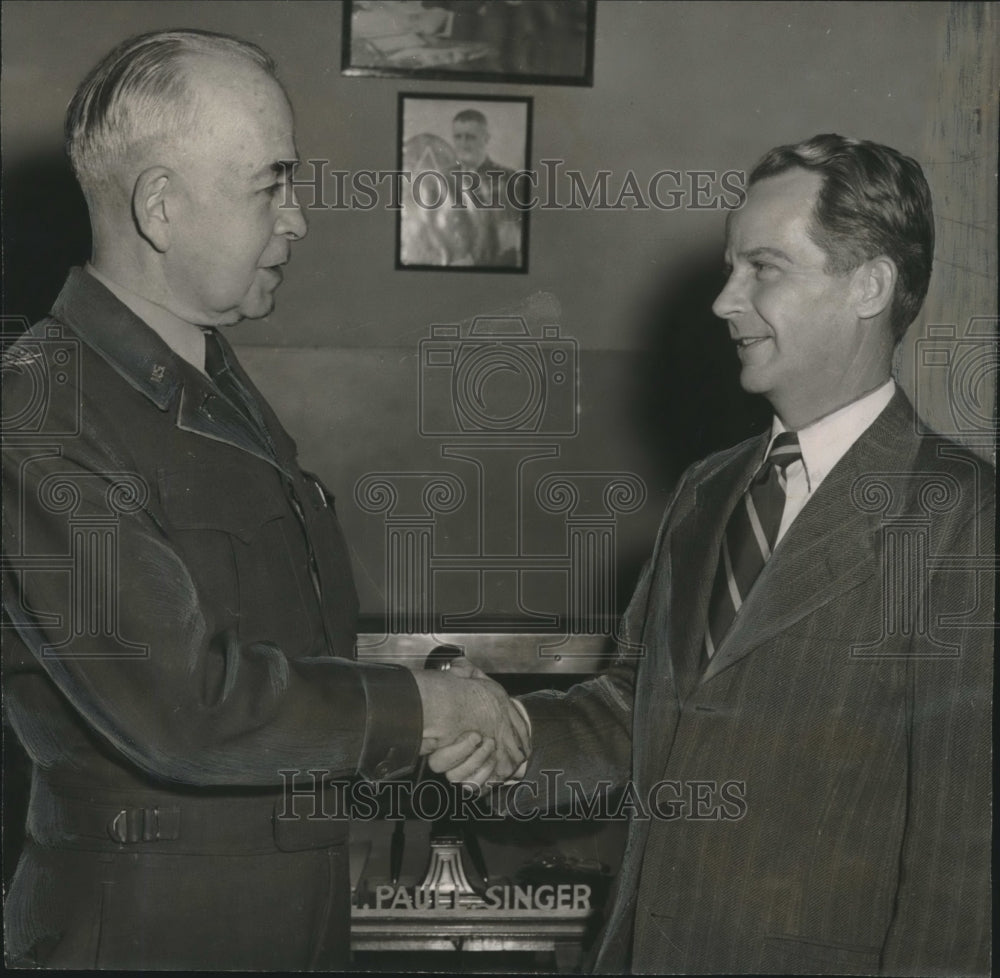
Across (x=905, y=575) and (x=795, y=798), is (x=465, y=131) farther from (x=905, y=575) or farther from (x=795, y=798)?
(x=795, y=798)

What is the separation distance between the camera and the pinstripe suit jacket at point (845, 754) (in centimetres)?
134

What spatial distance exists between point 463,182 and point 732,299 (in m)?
0.64

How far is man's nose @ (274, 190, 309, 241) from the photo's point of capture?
4.96 ft

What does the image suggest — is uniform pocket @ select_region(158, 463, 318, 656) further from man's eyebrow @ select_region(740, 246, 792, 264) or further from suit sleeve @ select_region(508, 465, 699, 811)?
man's eyebrow @ select_region(740, 246, 792, 264)

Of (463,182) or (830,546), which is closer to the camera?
(830,546)

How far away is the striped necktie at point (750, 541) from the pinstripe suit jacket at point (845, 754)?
0.02m

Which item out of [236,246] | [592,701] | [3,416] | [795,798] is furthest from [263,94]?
[795,798]

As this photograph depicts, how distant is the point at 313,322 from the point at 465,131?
399 millimetres

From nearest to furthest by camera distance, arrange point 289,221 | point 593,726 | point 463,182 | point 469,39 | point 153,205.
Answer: point 153,205 → point 289,221 → point 593,726 → point 469,39 → point 463,182

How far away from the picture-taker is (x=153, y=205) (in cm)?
142

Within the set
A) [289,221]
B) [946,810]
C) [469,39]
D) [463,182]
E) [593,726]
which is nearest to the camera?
[946,810]

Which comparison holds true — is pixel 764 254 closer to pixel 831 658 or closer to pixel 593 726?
pixel 831 658

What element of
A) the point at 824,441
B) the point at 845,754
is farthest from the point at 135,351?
the point at 845,754

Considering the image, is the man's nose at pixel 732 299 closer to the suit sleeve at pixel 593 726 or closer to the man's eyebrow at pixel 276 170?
the suit sleeve at pixel 593 726
